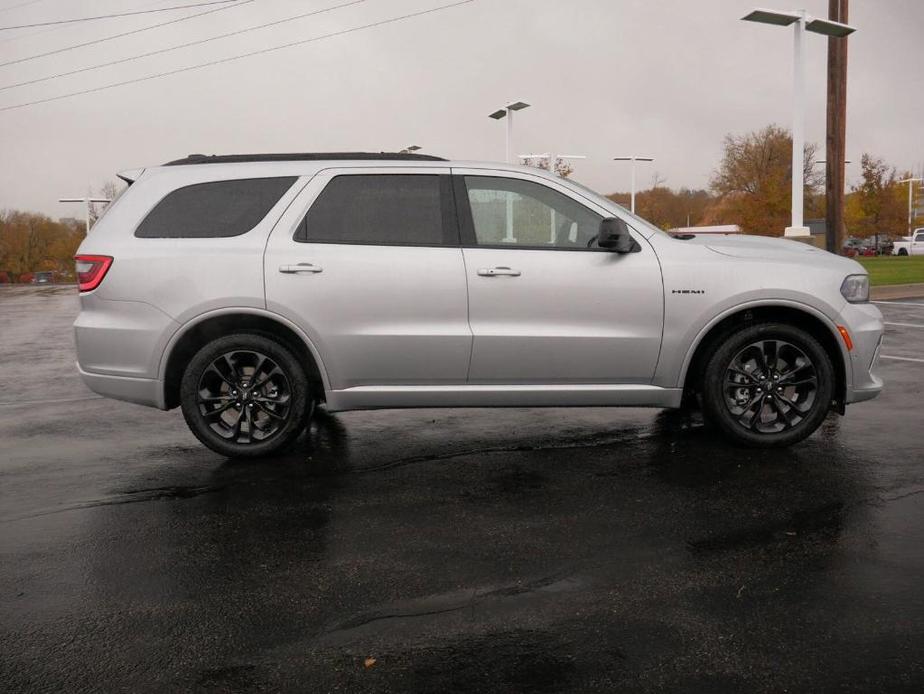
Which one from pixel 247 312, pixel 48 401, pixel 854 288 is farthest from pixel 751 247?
pixel 48 401

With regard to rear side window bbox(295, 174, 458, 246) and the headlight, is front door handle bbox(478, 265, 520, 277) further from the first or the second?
the headlight

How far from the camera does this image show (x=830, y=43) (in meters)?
19.4

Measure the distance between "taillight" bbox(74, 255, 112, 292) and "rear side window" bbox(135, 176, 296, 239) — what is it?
0.28m

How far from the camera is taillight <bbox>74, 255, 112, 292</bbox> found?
224 inches

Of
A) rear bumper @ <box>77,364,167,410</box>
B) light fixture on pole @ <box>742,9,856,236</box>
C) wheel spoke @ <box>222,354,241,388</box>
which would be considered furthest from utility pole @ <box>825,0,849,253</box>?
rear bumper @ <box>77,364,167,410</box>

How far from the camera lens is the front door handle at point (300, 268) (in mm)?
5602

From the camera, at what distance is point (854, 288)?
19.1 ft

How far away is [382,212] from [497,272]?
88 cm

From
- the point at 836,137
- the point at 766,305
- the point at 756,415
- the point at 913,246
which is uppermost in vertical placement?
the point at 836,137

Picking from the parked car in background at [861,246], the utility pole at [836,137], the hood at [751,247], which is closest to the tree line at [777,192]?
the parked car in background at [861,246]

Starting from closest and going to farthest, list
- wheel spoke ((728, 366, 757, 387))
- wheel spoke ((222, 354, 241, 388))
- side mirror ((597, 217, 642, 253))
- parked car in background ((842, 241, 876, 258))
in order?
side mirror ((597, 217, 642, 253)), wheel spoke ((222, 354, 241, 388)), wheel spoke ((728, 366, 757, 387)), parked car in background ((842, 241, 876, 258))

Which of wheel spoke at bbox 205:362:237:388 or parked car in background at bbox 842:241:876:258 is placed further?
parked car in background at bbox 842:241:876:258

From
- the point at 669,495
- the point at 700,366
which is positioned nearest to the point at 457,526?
the point at 669,495

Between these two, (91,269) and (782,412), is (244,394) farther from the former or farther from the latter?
(782,412)
